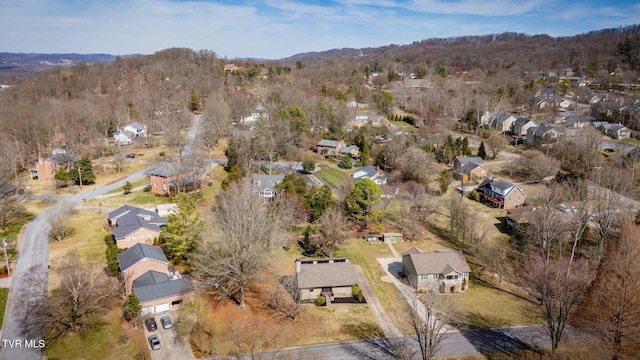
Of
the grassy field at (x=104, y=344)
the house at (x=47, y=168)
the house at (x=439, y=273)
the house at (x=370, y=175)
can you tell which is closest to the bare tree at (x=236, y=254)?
the grassy field at (x=104, y=344)

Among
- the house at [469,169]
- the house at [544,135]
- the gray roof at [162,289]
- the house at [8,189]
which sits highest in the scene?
the house at [544,135]

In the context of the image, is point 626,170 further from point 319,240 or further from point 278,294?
point 278,294

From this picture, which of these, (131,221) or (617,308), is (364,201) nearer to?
(131,221)

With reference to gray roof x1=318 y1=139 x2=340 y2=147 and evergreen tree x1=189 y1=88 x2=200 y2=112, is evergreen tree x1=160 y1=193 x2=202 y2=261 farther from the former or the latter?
evergreen tree x1=189 y1=88 x2=200 y2=112

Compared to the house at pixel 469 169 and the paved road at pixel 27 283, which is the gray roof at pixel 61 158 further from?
the house at pixel 469 169

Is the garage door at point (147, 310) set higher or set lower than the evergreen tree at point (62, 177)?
lower

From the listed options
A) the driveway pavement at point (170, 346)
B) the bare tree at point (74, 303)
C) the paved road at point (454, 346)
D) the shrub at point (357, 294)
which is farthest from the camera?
the shrub at point (357, 294)
